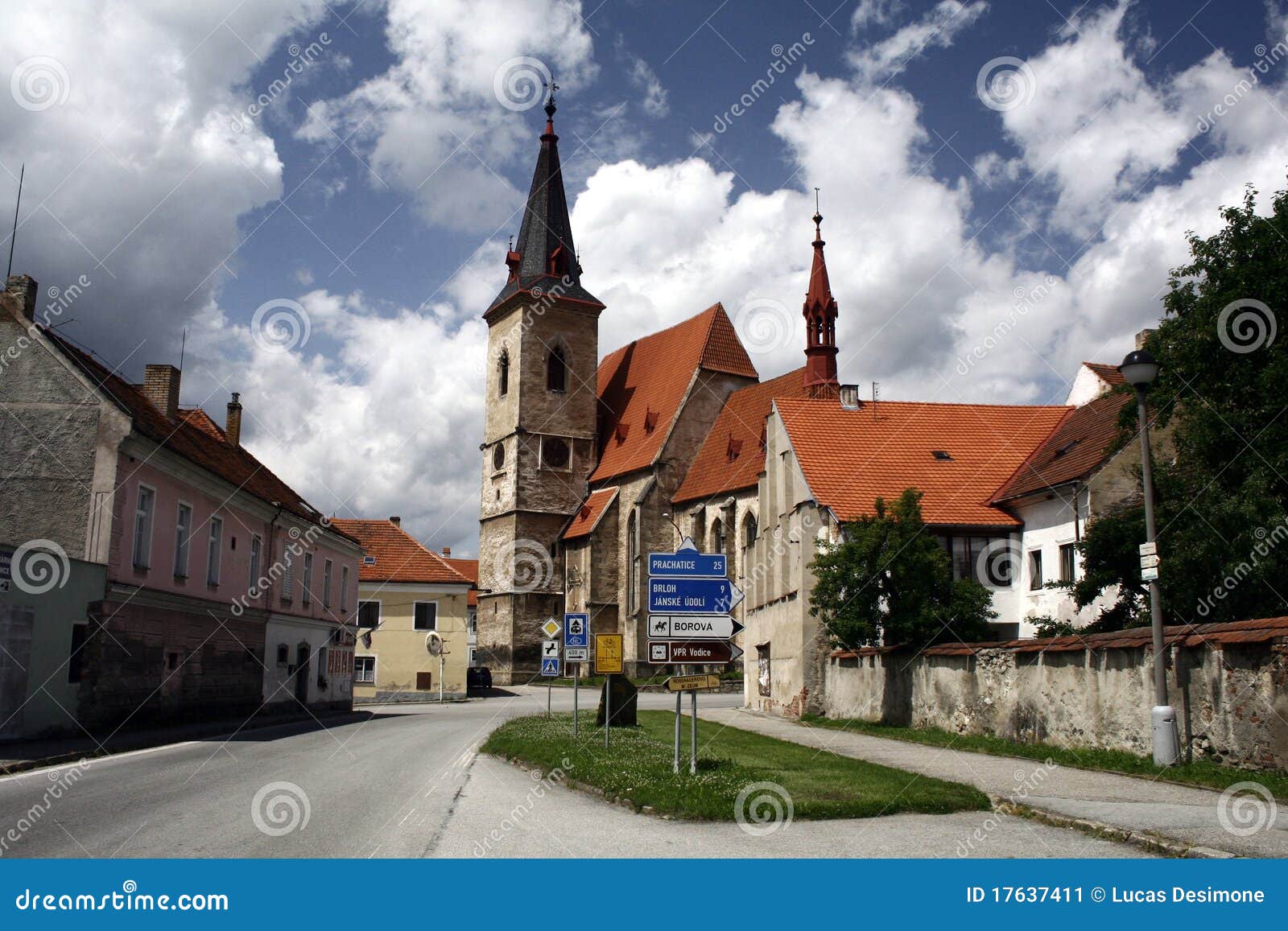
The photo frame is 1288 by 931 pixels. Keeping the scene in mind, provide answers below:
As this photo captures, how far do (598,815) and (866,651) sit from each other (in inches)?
616

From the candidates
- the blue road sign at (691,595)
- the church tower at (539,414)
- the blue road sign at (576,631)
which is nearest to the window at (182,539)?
the blue road sign at (576,631)

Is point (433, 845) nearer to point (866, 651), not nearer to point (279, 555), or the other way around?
point (866, 651)

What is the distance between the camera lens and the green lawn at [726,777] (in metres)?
10.3

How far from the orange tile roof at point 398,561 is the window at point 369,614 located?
101cm

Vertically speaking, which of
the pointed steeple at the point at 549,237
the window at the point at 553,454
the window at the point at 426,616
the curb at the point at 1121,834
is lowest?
the curb at the point at 1121,834

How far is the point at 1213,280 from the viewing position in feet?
69.2

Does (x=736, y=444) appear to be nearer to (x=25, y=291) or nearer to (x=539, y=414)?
(x=539, y=414)

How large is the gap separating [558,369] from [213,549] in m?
40.3

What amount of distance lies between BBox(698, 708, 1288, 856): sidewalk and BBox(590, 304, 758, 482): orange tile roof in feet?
142

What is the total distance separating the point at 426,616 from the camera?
154ft

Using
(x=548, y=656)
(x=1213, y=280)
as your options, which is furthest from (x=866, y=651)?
(x=1213, y=280)

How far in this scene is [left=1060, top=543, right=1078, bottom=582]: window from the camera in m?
28.7

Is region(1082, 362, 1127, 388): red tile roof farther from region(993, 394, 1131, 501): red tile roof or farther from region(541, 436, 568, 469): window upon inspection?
region(541, 436, 568, 469): window

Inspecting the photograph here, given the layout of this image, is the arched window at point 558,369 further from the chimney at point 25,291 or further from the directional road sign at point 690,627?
the directional road sign at point 690,627
